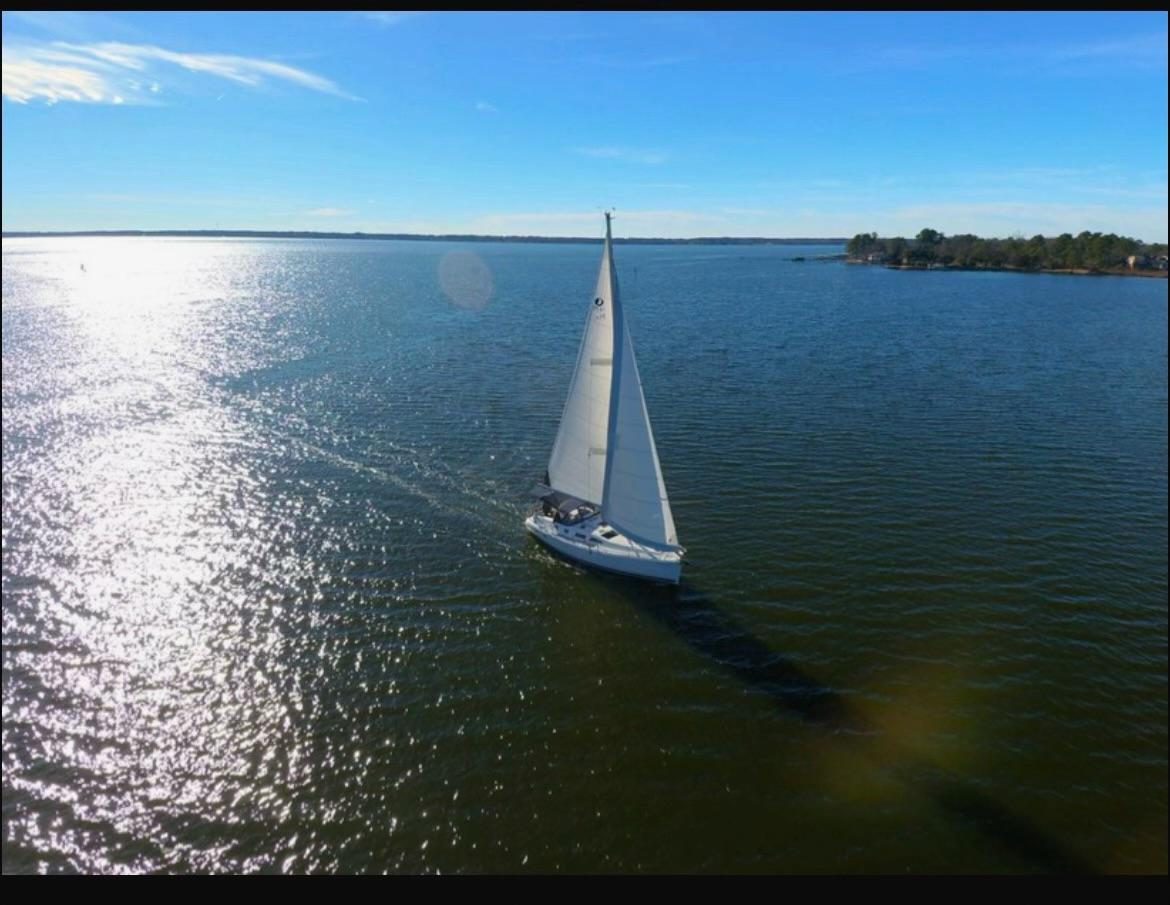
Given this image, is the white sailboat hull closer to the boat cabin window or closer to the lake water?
the boat cabin window

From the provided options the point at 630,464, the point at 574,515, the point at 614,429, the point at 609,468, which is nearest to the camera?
the point at 614,429

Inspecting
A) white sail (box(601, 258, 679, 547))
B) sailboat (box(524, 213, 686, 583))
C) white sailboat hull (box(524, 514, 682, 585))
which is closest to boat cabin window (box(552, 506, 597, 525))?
sailboat (box(524, 213, 686, 583))

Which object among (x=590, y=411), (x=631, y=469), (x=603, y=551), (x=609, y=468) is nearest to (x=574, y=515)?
(x=603, y=551)

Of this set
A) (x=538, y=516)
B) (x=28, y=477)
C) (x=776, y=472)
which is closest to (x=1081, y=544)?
(x=776, y=472)

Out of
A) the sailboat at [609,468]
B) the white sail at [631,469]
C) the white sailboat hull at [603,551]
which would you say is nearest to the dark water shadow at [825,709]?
the white sailboat hull at [603,551]

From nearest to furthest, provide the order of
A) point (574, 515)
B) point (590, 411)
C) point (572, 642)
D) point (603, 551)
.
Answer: point (572, 642), point (603, 551), point (590, 411), point (574, 515)

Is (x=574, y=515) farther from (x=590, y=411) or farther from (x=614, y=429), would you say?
(x=614, y=429)

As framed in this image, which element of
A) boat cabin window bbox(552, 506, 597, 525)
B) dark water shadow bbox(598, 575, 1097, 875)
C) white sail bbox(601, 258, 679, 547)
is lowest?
dark water shadow bbox(598, 575, 1097, 875)
